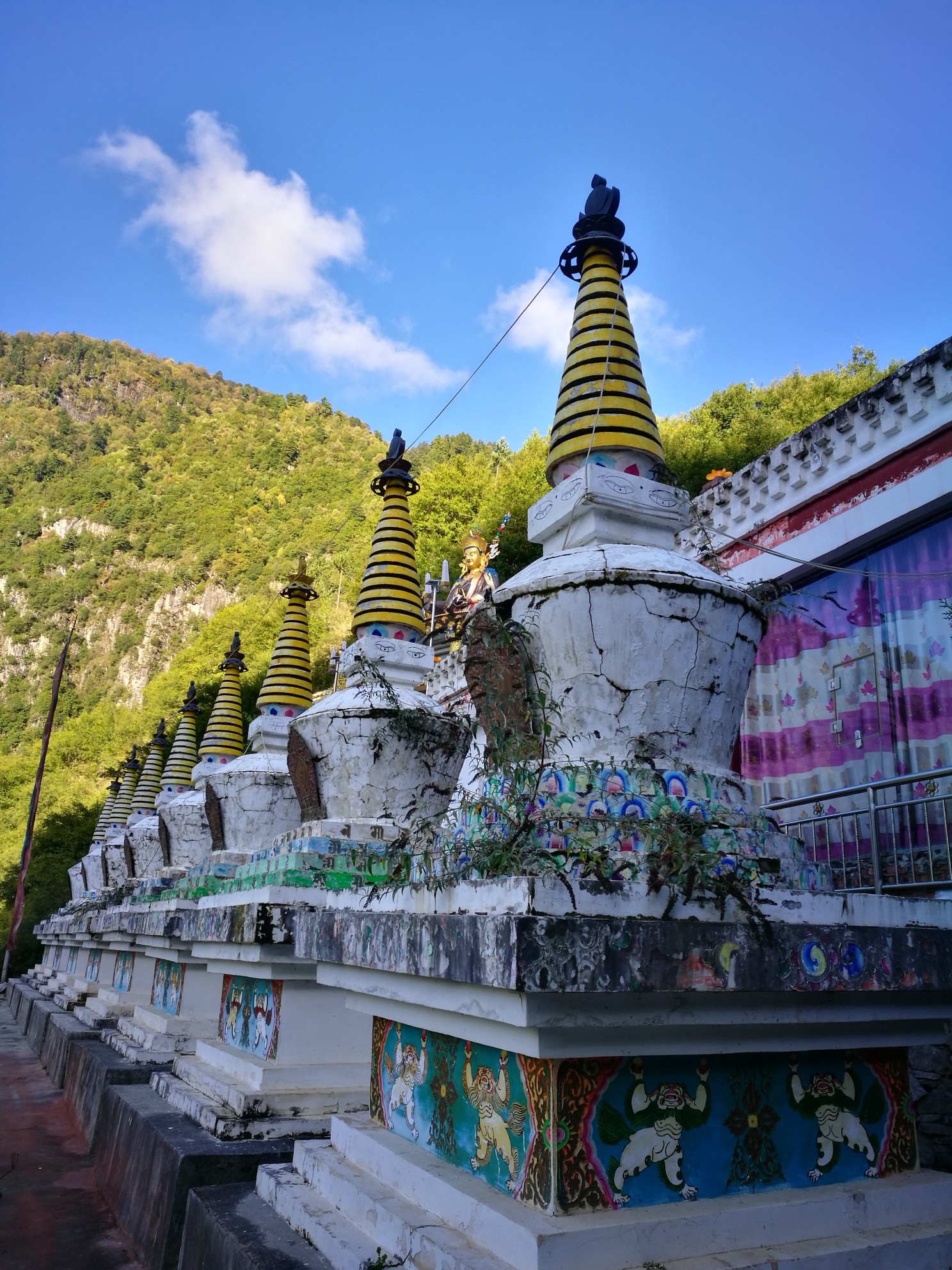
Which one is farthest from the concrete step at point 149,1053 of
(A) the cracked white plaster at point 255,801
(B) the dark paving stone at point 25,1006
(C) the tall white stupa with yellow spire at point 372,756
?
(B) the dark paving stone at point 25,1006

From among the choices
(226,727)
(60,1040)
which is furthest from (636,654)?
(60,1040)

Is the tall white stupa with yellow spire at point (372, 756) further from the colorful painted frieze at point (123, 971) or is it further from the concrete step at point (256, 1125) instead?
the colorful painted frieze at point (123, 971)

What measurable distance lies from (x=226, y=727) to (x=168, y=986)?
4124 mm

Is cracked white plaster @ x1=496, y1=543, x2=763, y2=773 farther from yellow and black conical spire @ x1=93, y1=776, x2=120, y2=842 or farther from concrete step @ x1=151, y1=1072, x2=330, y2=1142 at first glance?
yellow and black conical spire @ x1=93, y1=776, x2=120, y2=842

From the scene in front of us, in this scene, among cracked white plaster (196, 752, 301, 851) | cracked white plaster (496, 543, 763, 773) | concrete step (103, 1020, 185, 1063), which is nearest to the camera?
cracked white plaster (496, 543, 763, 773)

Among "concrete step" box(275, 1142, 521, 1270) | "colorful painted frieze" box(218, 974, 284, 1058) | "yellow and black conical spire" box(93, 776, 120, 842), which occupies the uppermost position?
"yellow and black conical spire" box(93, 776, 120, 842)

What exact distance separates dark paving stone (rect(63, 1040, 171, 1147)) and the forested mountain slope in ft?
65.2

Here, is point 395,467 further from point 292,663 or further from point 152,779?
point 152,779

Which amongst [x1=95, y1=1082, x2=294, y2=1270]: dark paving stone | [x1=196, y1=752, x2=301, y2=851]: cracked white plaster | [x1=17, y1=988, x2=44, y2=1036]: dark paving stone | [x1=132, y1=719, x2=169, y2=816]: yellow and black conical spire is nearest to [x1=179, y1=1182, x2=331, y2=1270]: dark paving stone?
[x1=95, y1=1082, x2=294, y2=1270]: dark paving stone

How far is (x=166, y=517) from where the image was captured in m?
95.2

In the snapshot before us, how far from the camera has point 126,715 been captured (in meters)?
60.3

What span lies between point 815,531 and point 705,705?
244 inches

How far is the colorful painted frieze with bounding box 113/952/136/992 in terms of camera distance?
1230 cm

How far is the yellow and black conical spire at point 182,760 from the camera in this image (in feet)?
49.0
